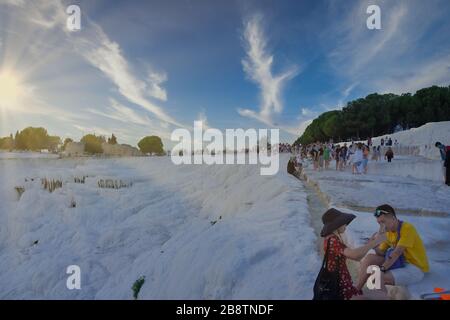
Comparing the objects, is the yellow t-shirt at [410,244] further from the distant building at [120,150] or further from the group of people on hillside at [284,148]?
the distant building at [120,150]

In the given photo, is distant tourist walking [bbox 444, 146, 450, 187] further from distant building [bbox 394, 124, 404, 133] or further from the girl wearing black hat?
distant building [bbox 394, 124, 404, 133]

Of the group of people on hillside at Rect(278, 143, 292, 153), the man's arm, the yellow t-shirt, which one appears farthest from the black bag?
the group of people on hillside at Rect(278, 143, 292, 153)

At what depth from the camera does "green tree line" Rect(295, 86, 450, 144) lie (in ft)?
170

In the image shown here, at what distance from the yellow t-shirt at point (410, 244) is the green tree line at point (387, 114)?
56.1 meters

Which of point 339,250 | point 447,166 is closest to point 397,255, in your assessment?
point 339,250

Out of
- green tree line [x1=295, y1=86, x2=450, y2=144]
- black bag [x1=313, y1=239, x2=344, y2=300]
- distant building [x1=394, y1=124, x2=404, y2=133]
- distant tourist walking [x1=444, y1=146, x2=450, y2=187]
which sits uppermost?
green tree line [x1=295, y1=86, x2=450, y2=144]

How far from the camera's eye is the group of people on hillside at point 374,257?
11.5 feet

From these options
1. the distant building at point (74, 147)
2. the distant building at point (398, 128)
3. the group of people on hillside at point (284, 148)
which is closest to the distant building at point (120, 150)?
the distant building at point (74, 147)

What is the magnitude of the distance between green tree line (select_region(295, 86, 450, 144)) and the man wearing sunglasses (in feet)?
184

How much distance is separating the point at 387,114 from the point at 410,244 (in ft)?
193

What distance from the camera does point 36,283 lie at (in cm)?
1027

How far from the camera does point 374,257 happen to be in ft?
13.3

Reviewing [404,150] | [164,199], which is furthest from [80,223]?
[404,150]

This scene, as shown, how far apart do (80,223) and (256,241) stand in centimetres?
1221
